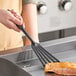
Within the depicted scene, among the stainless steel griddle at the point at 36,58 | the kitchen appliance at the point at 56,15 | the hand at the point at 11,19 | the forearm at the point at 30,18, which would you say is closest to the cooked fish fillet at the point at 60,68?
the stainless steel griddle at the point at 36,58

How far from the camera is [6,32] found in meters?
0.87

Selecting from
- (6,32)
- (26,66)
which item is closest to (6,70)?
(26,66)

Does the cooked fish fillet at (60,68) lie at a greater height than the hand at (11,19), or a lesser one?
lesser

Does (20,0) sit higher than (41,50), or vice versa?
(20,0)

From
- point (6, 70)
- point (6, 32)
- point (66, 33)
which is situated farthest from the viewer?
point (66, 33)

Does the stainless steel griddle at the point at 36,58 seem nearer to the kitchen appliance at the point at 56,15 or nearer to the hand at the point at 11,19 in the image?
the hand at the point at 11,19

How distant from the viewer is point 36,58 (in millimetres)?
696

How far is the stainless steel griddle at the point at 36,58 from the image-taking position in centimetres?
65

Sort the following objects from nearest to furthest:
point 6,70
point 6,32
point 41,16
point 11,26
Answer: point 6,70
point 11,26
point 6,32
point 41,16

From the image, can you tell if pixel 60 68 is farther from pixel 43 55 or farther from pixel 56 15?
pixel 56 15

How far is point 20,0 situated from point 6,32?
0.11m

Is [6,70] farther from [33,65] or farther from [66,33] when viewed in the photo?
[66,33]

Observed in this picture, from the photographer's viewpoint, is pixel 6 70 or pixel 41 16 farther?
pixel 41 16

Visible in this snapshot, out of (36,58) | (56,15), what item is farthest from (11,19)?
(56,15)
